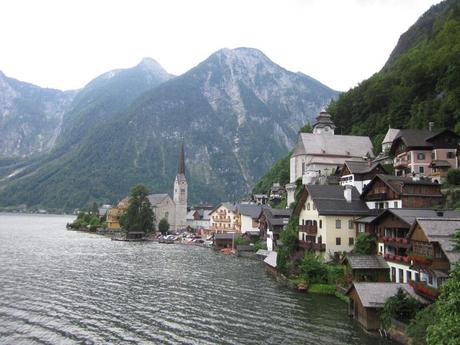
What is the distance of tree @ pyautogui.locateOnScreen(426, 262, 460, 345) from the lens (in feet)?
59.8

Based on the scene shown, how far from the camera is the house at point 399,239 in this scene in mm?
36781

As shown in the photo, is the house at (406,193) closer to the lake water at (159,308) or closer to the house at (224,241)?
the lake water at (159,308)

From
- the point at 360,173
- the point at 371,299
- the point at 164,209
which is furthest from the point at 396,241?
the point at 164,209

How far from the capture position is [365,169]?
63.9m

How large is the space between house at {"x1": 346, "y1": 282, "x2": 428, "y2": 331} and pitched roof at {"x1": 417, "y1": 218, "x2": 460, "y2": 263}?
4295 mm

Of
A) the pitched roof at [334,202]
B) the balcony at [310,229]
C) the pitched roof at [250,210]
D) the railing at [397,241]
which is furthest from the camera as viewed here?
the pitched roof at [250,210]

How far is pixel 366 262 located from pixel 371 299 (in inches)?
379

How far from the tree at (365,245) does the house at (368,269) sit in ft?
10.2

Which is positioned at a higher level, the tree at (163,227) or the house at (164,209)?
the house at (164,209)

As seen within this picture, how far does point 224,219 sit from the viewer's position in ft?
404

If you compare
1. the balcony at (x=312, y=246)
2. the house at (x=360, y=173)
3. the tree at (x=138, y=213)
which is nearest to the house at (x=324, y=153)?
the house at (x=360, y=173)

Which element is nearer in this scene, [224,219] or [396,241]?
[396,241]

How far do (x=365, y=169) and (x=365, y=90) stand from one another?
65055 millimetres

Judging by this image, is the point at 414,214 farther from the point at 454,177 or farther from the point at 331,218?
the point at 454,177
